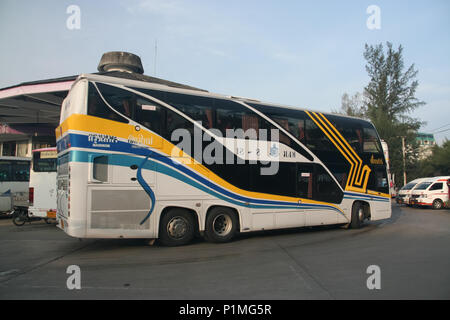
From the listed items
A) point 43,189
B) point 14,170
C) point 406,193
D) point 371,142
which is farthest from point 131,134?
point 406,193

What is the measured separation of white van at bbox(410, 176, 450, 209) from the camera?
21766mm

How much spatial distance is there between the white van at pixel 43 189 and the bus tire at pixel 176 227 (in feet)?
20.2

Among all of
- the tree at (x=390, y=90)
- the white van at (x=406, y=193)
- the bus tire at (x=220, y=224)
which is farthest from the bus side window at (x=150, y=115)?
the tree at (x=390, y=90)

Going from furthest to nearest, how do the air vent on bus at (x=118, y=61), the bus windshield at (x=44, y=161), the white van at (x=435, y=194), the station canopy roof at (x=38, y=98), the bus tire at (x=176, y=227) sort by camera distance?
the air vent on bus at (x=118, y=61), the white van at (x=435, y=194), the station canopy roof at (x=38, y=98), the bus windshield at (x=44, y=161), the bus tire at (x=176, y=227)

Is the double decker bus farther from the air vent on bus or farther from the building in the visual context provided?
the air vent on bus

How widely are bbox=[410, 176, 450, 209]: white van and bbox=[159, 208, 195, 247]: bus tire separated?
18998 mm

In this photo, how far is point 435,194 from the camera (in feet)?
71.9

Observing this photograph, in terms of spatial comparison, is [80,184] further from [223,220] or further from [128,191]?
[223,220]

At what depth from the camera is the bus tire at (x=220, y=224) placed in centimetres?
938

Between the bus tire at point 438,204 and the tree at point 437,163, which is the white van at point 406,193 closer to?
the bus tire at point 438,204

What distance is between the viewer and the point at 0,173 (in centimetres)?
1650

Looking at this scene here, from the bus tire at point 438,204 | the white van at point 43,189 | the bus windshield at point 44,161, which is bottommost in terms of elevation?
the bus tire at point 438,204
